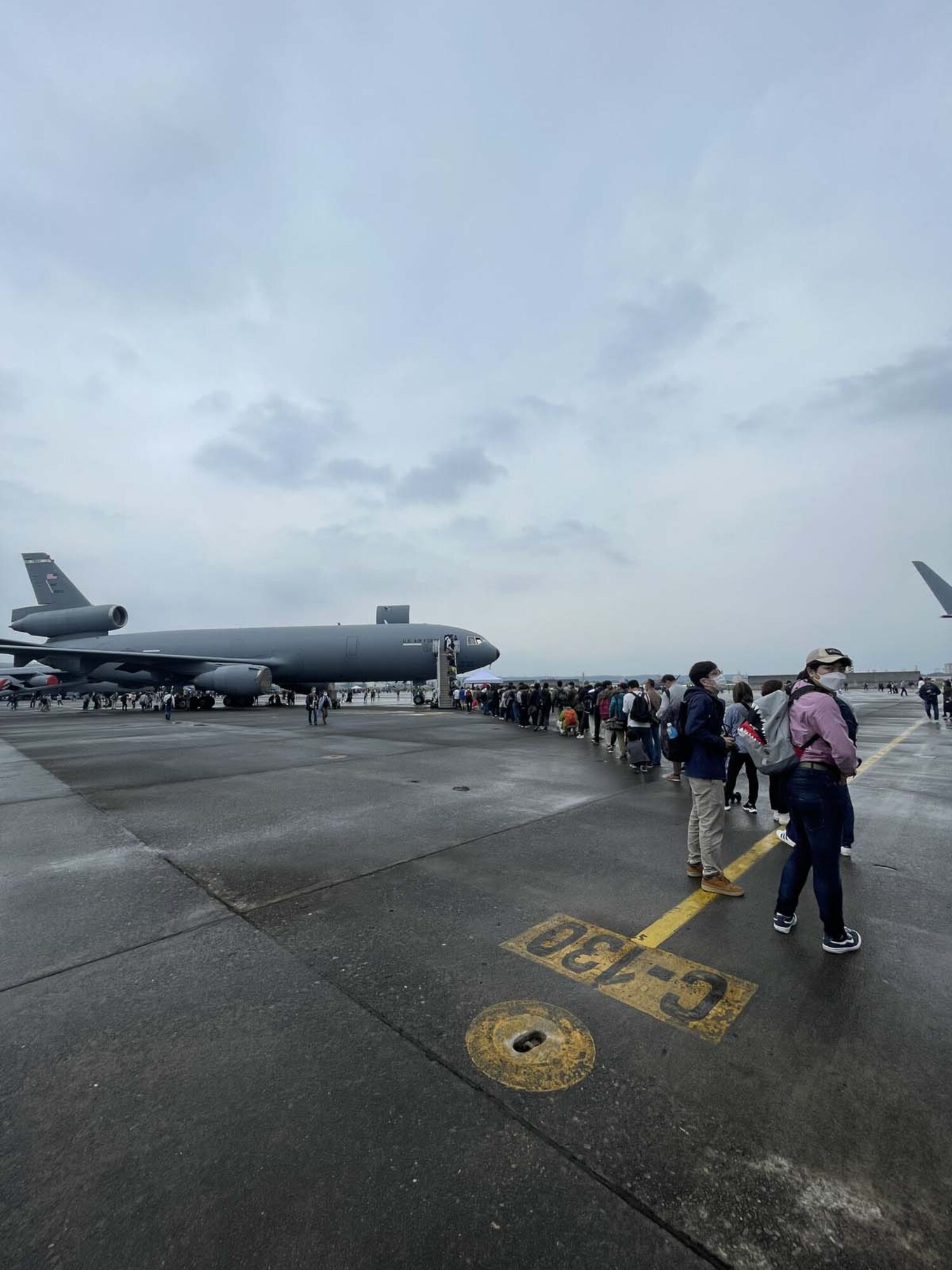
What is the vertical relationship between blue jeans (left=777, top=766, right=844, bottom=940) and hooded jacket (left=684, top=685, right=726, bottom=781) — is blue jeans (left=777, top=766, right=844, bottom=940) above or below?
A: below

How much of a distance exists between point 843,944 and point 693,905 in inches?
40.3

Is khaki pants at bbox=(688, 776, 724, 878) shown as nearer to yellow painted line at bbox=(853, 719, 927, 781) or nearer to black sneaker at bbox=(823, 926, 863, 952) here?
black sneaker at bbox=(823, 926, 863, 952)

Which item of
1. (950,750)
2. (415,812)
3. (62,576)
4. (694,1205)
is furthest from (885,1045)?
(62,576)

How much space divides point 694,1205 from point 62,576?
4957 centimetres

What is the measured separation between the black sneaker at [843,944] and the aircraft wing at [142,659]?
32.4 meters

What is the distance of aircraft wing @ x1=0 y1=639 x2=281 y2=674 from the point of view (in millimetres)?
28667

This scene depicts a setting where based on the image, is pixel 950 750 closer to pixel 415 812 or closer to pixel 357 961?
pixel 415 812

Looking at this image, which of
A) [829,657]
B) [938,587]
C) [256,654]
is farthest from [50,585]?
[938,587]

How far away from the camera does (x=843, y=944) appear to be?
3.56 m

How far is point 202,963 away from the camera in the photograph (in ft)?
11.1

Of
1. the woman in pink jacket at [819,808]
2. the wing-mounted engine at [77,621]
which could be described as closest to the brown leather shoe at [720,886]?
the woman in pink jacket at [819,808]

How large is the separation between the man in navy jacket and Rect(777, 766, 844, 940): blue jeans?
2.58 feet

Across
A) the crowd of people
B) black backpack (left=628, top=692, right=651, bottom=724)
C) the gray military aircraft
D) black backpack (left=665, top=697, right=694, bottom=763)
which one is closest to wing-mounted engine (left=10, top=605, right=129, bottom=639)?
the gray military aircraft

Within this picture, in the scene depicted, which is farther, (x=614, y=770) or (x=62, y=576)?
(x=62, y=576)
